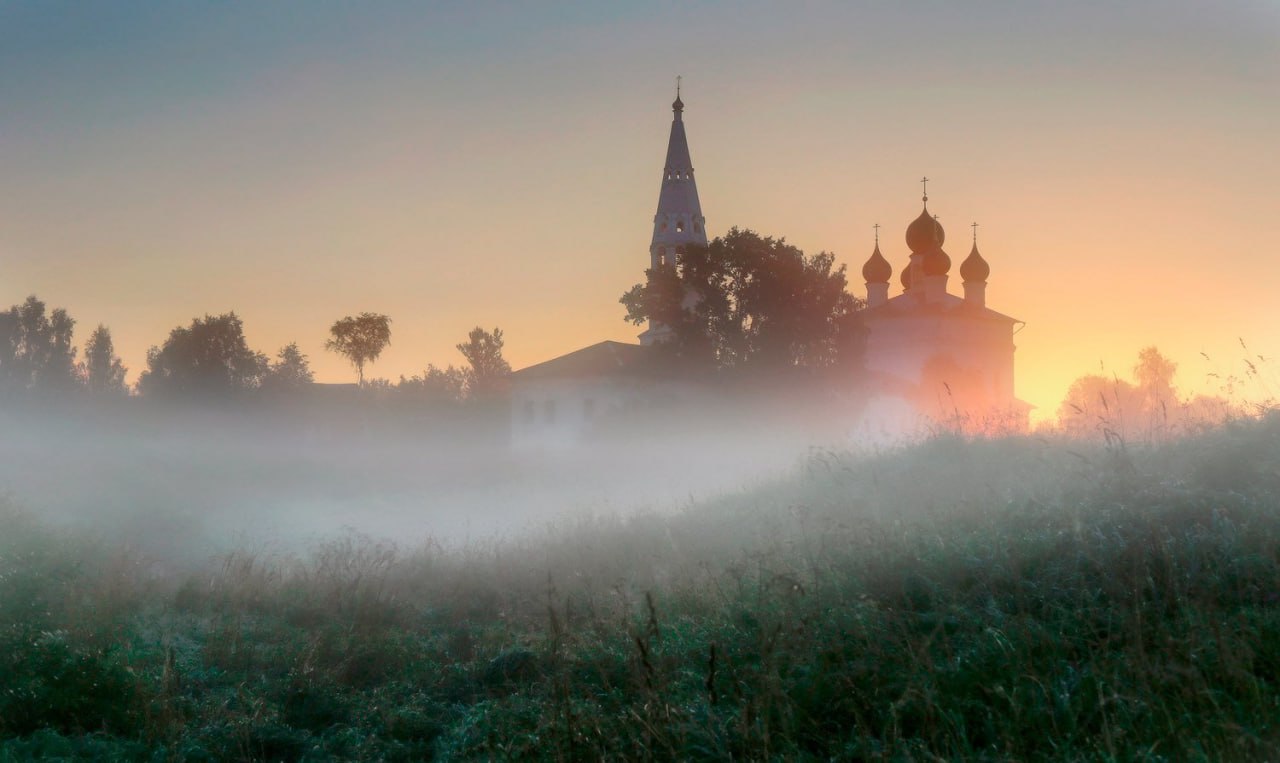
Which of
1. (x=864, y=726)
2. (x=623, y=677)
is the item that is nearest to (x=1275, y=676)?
(x=864, y=726)

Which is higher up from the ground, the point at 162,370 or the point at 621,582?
the point at 162,370

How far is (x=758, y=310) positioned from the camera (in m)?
36.1

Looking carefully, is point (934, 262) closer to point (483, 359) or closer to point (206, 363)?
point (483, 359)

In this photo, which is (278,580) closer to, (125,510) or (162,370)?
(125,510)

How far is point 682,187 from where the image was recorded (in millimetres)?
51531

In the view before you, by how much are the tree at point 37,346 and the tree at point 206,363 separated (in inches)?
165

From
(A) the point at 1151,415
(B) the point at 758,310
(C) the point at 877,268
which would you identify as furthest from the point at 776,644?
(C) the point at 877,268

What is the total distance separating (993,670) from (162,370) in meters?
45.6

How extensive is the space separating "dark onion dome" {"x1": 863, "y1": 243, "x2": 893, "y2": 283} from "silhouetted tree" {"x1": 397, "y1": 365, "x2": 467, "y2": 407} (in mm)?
23482

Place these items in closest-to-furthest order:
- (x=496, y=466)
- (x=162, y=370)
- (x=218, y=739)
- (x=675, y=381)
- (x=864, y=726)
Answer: (x=864, y=726), (x=218, y=739), (x=675, y=381), (x=496, y=466), (x=162, y=370)

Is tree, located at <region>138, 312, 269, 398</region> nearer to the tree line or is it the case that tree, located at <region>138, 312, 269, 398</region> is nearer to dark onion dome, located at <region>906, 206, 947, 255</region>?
the tree line

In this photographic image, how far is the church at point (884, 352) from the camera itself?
4488 cm

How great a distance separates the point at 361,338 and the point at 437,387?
1064cm

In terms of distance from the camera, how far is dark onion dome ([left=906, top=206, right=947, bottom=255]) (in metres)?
51.9
